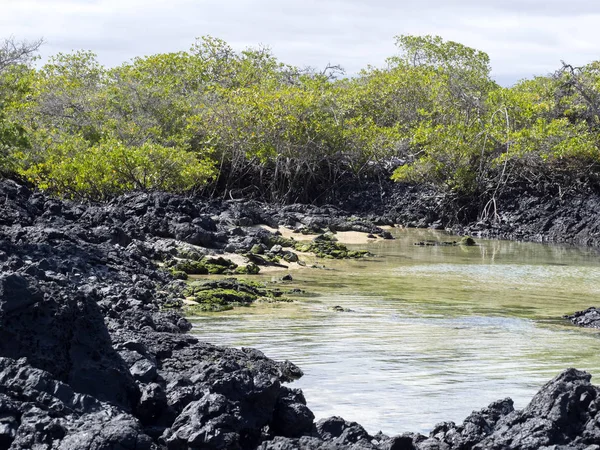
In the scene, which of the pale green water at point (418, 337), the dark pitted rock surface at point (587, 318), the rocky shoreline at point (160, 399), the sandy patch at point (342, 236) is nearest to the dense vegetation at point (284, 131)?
the sandy patch at point (342, 236)

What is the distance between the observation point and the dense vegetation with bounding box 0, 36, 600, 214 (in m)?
26.1

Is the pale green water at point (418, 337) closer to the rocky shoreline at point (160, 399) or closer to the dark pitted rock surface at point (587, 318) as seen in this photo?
the dark pitted rock surface at point (587, 318)

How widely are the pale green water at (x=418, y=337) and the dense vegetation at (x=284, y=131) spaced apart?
886cm

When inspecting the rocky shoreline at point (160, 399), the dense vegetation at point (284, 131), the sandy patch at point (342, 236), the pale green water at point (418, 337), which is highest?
the dense vegetation at point (284, 131)

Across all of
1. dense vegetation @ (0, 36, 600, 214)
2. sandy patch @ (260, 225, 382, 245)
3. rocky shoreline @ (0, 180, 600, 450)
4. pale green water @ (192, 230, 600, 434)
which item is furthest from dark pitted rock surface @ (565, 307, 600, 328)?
dense vegetation @ (0, 36, 600, 214)

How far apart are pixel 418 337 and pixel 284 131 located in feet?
68.8

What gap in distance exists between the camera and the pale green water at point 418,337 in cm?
829

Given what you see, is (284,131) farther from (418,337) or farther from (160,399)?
(160,399)

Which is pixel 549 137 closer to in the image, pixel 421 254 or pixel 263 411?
pixel 421 254

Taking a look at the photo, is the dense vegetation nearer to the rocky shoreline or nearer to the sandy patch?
the sandy patch

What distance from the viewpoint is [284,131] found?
103ft

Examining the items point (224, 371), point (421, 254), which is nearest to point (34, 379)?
point (224, 371)

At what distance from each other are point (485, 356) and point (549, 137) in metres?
19.0

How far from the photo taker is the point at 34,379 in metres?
5.75
